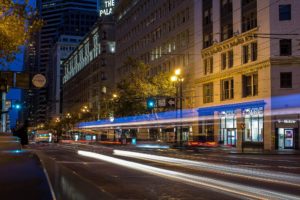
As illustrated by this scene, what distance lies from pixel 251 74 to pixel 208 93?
10382mm

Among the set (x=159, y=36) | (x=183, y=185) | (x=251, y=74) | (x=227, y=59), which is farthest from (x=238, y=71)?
(x=183, y=185)

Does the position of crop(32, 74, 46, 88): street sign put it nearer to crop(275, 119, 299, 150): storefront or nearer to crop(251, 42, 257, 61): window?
crop(275, 119, 299, 150): storefront

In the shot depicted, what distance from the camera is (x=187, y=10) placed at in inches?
2820

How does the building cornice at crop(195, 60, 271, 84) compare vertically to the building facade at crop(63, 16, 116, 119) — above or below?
below

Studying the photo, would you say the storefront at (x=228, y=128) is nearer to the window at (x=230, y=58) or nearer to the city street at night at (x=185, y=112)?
the city street at night at (x=185, y=112)

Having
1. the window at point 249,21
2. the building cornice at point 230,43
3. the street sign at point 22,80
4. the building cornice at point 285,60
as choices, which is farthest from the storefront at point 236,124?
the street sign at point 22,80

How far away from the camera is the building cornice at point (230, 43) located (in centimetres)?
5462

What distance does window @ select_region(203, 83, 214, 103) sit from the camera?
63500mm

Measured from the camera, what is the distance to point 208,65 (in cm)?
6462

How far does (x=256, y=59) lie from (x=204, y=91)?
12.4 metres

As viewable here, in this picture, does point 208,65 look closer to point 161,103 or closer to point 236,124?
point 161,103

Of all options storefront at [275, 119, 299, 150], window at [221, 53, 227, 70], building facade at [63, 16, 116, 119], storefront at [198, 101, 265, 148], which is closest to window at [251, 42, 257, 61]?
storefront at [198, 101, 265, 148]

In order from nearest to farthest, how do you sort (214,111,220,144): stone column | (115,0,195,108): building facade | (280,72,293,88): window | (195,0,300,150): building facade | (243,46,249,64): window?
(195,0,300,150): building facade < (280,72,293,88): window < (243,46,249,64): window < (214,111,220,144): stone column < (115,0,195,108): building facade

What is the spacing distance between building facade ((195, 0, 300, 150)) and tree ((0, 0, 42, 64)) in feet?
116
